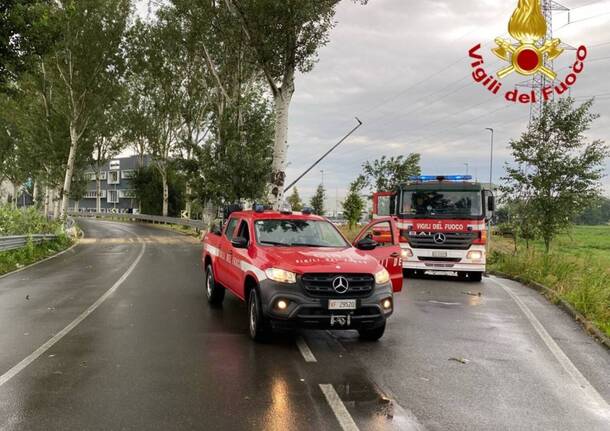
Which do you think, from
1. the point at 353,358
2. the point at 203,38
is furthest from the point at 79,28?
the point at 353,358

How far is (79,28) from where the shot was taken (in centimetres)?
2986

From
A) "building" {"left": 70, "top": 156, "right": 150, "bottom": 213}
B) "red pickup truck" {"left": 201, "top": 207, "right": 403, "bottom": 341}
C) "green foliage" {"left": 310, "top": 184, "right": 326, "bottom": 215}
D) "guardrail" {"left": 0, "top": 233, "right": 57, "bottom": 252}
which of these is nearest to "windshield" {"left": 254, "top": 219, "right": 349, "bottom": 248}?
"red pickup truck" {"left": 201, "top": 207, "right": 403, "bottom": 341}

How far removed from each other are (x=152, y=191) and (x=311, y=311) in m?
54.1

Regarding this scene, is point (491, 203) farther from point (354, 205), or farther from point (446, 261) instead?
point (354, 205)

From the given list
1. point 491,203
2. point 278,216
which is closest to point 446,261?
point 491,203

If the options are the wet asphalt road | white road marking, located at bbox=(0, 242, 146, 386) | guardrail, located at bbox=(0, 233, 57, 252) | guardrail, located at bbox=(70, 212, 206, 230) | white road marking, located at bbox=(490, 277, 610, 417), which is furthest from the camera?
guardrail, located at bbox=(70, 212, 206, 230)

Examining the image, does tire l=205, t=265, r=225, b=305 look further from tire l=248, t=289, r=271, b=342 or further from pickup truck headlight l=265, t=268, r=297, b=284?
pickup truck headlight l=265, t=268, r=297, b=284

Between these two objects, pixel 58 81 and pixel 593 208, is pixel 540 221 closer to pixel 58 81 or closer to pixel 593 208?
pixel 593 208

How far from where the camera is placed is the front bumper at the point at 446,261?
1431cm

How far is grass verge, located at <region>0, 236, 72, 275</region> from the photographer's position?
16.9 metres

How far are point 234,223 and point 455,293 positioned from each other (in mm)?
5853

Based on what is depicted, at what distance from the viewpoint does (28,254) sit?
19.6 meters

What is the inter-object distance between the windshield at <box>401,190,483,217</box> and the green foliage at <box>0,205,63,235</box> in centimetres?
1516

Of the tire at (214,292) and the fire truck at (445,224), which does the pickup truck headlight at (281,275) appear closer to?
the tire at (214,292)
